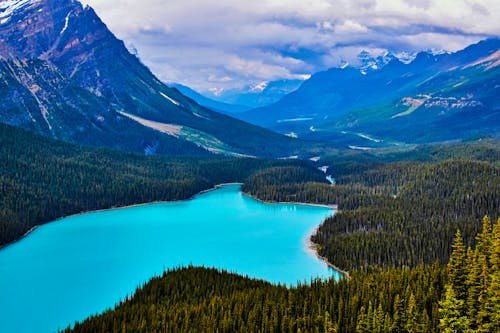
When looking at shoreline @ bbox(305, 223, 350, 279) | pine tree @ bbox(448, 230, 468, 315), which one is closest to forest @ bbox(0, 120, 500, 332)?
pine tree @ bbox(448, 230, 468, 315)

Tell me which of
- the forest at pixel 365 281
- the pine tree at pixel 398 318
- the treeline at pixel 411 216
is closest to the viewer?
the pine tree at pixel 398 318

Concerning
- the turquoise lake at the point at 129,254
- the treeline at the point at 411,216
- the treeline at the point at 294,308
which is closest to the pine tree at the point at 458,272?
the treeline at the point at 294,308

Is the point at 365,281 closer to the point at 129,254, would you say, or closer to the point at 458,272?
the point at 458,272

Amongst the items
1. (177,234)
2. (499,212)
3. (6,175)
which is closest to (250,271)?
(177,234)

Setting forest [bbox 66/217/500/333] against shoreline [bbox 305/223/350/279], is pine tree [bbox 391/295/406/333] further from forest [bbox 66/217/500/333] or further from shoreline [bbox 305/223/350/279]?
shoreline [bbox 305/223/350/279]

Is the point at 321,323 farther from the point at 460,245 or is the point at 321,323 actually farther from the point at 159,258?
the point at 159,258

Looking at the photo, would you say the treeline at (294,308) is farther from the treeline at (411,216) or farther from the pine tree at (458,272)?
the treeline at (411,216)
